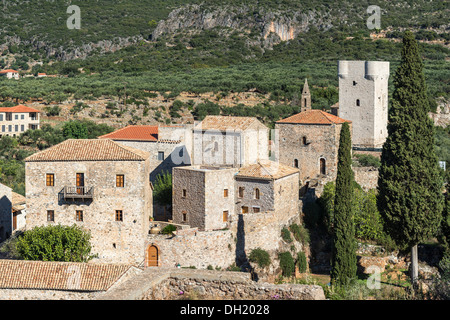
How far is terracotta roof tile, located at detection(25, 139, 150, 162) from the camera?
27812 millimetres

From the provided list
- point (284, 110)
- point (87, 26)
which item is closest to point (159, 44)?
point (87, 26)

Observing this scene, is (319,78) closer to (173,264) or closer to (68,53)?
(68,53)

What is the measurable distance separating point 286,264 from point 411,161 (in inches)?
273

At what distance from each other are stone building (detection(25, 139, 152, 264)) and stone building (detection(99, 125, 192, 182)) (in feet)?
23.7

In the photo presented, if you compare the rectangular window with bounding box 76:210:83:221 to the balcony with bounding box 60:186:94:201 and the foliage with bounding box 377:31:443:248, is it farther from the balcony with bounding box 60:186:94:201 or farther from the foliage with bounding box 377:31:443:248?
the foliage with bounding box 377:31:443:248

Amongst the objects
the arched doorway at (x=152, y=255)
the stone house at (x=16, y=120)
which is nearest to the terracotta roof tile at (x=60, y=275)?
the arched doorway at (x=152, y=255)

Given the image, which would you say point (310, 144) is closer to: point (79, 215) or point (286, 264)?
point (286, 264)

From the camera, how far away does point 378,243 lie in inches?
1280

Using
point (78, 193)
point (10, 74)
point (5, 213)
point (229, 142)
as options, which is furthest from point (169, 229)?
point (10, 74)

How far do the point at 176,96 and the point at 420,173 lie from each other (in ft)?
147

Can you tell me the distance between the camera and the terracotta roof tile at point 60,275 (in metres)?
21.4

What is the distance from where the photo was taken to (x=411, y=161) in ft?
87.4

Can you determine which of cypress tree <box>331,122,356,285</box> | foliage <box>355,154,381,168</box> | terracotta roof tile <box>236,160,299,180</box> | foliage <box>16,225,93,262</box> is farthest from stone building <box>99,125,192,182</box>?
foliage <box>355,154,381,168</box>
